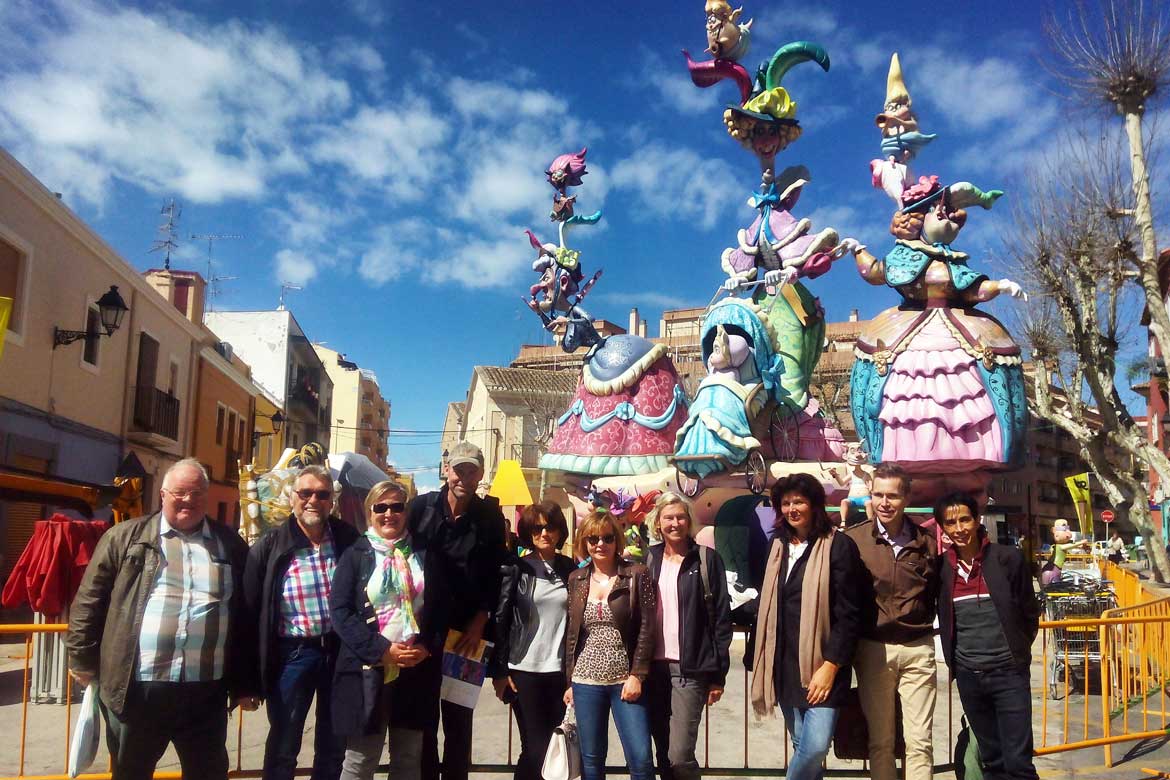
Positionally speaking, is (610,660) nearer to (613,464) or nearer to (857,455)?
(857,455)

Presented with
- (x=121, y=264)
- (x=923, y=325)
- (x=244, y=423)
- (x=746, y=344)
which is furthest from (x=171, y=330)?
(x=923, y=325)

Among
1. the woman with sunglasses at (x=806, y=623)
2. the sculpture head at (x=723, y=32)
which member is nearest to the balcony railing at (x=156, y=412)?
the sculpture head at (x=723, y=32)

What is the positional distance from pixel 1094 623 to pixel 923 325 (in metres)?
Answer: 4.11

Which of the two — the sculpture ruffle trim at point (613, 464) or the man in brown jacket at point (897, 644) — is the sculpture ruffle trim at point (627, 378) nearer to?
the sculpture ruffle trim at point (613, 464)

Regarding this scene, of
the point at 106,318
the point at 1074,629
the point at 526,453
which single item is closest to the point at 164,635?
the point at 1074,629

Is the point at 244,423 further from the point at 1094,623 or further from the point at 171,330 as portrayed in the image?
the point at 1094,623

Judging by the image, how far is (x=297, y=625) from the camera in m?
3.72

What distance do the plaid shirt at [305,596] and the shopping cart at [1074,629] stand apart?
580 centimetres

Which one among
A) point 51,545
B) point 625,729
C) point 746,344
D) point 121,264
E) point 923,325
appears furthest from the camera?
point 121,264

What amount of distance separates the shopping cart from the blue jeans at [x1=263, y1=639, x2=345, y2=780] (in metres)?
5.72

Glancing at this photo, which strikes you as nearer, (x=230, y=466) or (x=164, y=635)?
(x=164, y=635)

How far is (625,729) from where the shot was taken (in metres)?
3.79

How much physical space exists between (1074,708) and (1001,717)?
4.00 meters

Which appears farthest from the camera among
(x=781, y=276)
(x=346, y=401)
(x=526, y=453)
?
→ (x=346, y=401)
